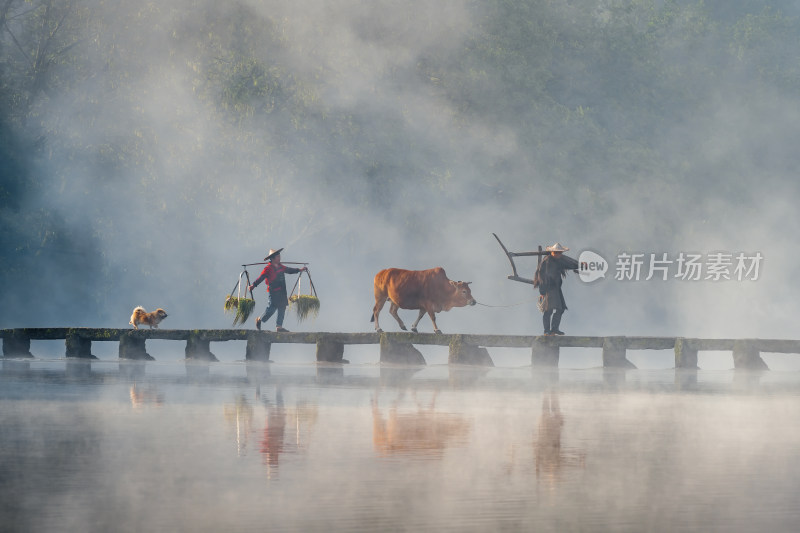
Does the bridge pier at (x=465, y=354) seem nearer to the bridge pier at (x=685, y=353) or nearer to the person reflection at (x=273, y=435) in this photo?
the bridge pier at (x=685, y=353)

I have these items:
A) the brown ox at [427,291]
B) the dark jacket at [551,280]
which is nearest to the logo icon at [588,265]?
the dark jacket at [551,280]

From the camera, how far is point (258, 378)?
20484 mm

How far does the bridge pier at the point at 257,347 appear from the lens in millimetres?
27516

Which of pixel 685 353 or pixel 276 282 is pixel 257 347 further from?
pixel 685 353

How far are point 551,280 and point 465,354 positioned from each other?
2222 millimetres

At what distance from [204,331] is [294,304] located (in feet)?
6.30

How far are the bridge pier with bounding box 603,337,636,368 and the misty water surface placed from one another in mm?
8213

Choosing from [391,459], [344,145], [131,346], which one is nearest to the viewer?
[391,459]

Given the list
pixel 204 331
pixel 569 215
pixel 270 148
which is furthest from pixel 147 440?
pixel 569 215

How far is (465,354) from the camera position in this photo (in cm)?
2598

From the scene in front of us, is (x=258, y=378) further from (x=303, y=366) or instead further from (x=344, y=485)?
(x=344, y=485)

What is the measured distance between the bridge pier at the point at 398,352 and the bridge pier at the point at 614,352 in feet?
11.7

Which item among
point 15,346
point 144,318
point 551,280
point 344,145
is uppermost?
point 344,145

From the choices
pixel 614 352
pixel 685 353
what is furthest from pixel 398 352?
pixel 685 353
